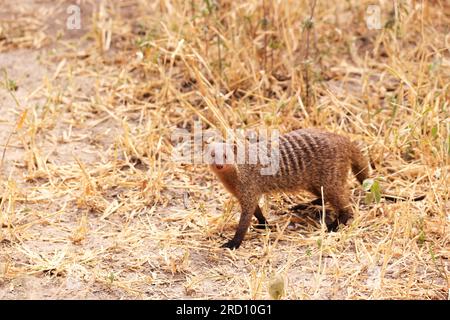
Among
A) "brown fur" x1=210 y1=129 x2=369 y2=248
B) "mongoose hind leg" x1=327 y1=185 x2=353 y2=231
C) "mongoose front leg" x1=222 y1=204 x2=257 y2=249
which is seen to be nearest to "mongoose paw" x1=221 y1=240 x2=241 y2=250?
"mongoose front leg" x1=222 y1=204 x2=257 y2=249

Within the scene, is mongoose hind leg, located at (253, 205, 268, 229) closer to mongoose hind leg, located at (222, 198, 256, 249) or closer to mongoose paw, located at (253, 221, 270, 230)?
mongoose paw, located at (253, 221, 270, 230)

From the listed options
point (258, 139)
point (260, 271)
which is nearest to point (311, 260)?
point (260, 271)

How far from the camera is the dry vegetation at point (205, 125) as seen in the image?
10.8 ft

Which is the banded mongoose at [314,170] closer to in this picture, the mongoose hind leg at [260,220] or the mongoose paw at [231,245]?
the mongoose hind leg at [260,220]

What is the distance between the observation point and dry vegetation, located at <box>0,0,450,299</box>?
129 inches

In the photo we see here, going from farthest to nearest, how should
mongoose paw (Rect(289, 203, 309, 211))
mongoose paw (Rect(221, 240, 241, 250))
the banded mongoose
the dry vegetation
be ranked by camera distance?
mongoose paw (Rect(289, 203, 309, 211)), the banded mongoose, mongoose paw (Rect(221, 240, 241, 250)), the dry vegetation

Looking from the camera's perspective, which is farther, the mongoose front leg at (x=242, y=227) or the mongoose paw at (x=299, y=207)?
the mongoose paw at (x=299, y=207)

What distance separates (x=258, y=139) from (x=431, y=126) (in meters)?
0.88

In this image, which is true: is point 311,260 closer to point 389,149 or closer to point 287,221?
point 287,221

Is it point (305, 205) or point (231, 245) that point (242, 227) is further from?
point (305, 205)

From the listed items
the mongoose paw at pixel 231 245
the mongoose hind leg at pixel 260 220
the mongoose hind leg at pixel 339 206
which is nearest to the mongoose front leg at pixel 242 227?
the mongoose paw at pixel 231 245

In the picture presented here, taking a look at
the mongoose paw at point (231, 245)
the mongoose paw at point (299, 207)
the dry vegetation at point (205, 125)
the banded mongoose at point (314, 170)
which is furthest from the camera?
the mongoose paw at point (299, 207)

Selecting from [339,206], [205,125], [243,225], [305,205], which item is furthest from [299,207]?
[205,125]

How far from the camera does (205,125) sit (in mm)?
4457
